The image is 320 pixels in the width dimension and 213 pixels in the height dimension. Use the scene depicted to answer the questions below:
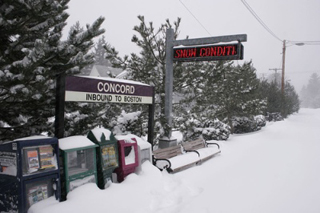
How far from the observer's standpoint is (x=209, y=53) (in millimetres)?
8984

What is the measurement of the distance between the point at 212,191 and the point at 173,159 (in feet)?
6.91

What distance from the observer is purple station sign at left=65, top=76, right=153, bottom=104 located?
196 inches

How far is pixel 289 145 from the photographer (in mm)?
12383

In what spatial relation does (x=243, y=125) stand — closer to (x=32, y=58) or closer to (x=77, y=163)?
(x=77, y=163)

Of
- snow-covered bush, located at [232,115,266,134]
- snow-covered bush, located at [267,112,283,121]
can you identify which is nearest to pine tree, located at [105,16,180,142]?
snow-covered bush, located at [232,115,266,134]

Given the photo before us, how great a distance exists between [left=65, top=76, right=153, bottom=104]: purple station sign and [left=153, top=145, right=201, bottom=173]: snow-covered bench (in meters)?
1.71

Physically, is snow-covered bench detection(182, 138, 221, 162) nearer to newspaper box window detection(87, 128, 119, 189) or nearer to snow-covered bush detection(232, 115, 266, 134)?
newspaper box window detection(87, 128, 119, 189)

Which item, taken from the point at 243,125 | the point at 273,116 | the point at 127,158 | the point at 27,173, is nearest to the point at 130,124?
the point at 127,158

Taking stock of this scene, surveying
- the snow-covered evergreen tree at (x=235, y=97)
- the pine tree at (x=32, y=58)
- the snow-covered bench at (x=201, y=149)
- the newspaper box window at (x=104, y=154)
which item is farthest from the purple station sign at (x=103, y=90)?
the snow-covered evergreen tree at (x=235, y=97)

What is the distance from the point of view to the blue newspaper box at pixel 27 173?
3773 millimetres

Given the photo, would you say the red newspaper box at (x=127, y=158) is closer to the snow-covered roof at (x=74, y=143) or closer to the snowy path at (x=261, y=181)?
the snow-covered roof at (x=74, y=143)

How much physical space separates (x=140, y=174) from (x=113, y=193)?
128 centimetres

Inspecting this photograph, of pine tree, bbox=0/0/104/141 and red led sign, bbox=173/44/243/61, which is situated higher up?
red led sign, bbox=173/44/243/61

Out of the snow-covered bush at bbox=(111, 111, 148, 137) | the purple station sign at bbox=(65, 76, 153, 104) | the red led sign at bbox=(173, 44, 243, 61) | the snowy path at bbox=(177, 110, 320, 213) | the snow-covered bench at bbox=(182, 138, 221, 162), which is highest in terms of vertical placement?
the red led sign at bbox=(173, 44, 243, 61)
